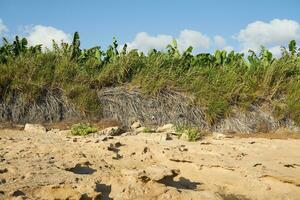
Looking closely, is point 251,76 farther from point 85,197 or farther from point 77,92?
point 85,197

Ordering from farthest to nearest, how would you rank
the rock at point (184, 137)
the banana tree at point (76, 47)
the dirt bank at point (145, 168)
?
the banana tree at point (76, 47) → the rock at point (184, 137) → the dirt bank at point (145, 168)

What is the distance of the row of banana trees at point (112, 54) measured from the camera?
1227 cm

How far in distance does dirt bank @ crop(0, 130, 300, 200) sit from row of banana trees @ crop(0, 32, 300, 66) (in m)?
3.57

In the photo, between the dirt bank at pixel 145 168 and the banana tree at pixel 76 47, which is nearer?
the dirt bank at pixel 145 168

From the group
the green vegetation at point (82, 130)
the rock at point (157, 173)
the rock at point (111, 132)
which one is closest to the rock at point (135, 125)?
the rock at point (111, 132)

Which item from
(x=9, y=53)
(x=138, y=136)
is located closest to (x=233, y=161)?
(x=138, y=136)

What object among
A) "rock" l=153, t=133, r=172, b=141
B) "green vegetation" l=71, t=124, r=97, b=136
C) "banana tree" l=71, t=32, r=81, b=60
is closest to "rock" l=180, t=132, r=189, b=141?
"rock" l=153, t=133, r=172, b=141

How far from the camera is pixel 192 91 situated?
12.1 m

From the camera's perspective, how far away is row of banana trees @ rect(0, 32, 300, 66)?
12273mm

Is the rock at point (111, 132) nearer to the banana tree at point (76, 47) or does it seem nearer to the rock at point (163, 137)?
the rock at point (163, 137)

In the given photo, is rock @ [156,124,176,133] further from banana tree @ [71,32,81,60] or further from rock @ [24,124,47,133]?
banana tree @ [71,32,81,60]

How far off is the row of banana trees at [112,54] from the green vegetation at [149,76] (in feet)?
0.08

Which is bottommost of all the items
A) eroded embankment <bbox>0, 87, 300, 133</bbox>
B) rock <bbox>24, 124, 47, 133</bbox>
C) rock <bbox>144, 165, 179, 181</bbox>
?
rock <bbox>144, 165, 179, 181</bbox>

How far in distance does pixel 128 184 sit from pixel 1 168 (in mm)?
1343
